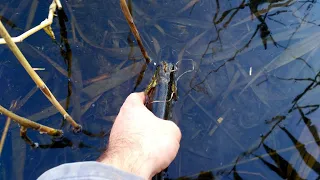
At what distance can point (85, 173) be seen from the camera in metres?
1.16

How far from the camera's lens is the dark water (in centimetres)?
213

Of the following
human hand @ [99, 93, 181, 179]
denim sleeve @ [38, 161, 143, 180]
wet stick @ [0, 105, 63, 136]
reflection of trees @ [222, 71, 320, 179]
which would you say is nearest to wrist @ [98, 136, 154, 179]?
human hand @ [99, 93, 181, 179]

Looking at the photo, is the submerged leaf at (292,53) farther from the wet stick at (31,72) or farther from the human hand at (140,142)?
the wet stick at (31,72)

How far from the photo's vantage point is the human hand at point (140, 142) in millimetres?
1599

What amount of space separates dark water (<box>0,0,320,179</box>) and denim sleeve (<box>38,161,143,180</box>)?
0.92 metres

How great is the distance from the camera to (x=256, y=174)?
6.97 ft

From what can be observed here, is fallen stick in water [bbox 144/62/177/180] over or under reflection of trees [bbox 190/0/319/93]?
under

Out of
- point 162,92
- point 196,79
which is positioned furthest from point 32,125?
point 196,79

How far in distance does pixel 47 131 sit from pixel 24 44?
2.25 feet

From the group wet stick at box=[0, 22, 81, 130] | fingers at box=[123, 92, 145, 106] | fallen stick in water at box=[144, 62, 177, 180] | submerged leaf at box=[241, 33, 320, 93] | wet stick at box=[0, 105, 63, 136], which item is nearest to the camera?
wet stick at box=[0, 22, 81, 130]

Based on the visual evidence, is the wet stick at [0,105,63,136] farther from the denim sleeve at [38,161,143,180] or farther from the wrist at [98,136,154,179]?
the denim sleeve at [38,161,143,180]

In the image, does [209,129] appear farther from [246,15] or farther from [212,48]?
[246,15]

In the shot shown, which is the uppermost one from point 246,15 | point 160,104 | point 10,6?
point 246,15

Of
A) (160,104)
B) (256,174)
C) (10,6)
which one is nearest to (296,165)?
(256,174)
